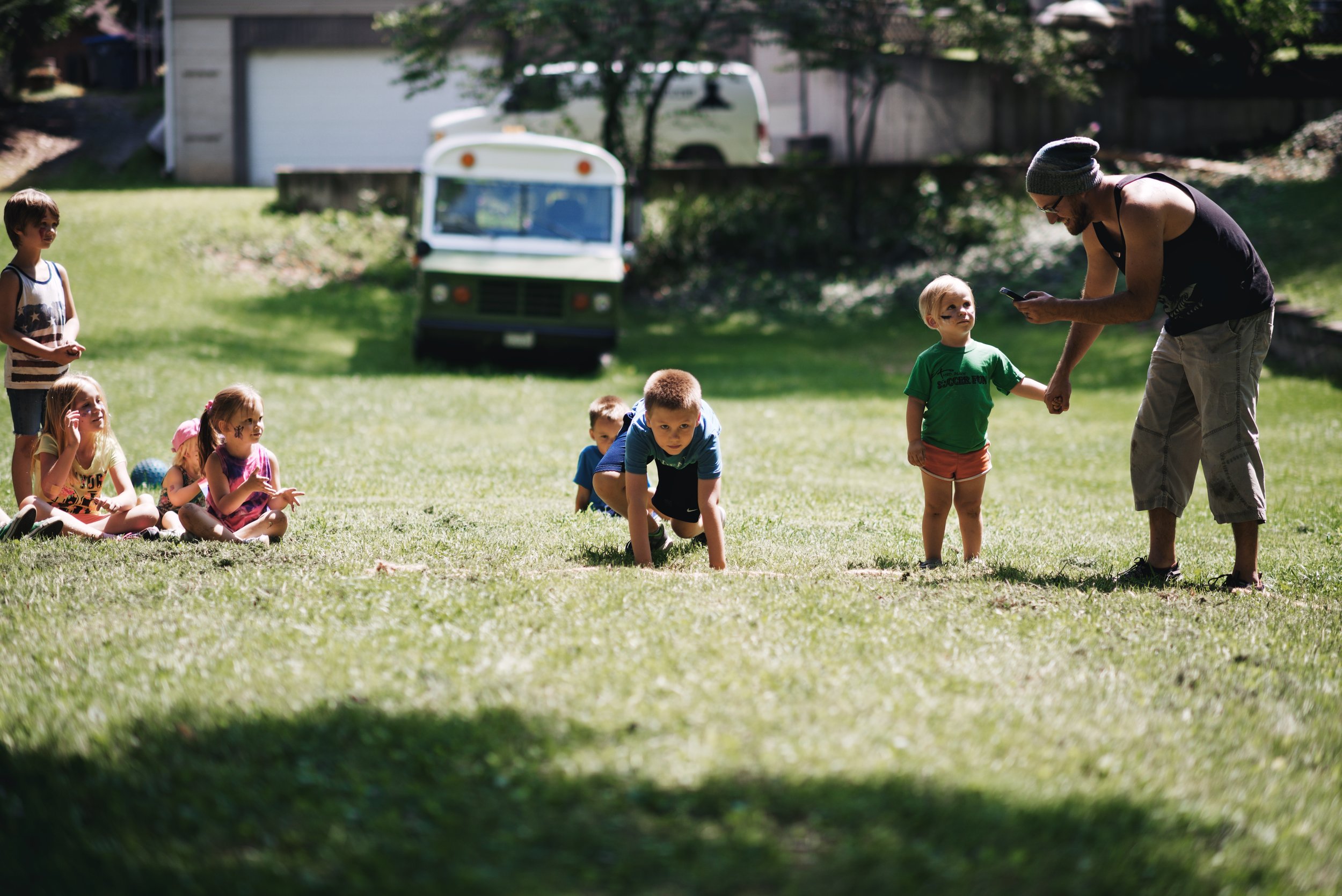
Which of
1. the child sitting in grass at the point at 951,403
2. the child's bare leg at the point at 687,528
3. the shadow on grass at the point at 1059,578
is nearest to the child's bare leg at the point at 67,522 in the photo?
the child's bare leg at the point at 687,528

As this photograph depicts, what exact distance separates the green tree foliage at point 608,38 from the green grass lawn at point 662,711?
521 inches

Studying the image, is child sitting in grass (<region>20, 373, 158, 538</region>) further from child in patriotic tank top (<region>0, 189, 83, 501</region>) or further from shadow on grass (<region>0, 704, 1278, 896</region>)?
shadow on grass (<region>0, 704, 1278, 896</region>)

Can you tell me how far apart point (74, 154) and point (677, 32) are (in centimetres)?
1800

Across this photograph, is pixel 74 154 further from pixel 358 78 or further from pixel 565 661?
pixel 565 661

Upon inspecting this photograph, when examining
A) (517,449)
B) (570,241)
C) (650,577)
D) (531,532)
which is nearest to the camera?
(650,577)

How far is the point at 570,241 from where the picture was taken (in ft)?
51.4

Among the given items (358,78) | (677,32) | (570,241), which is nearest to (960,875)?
(570,241)

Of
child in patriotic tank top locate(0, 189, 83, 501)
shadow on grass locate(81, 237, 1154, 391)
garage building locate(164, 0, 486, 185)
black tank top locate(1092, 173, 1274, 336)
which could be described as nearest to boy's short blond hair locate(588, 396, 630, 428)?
child in patriotic tank top locate(0, 189, 83, 501)

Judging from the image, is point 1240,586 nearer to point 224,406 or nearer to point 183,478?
point 224,406

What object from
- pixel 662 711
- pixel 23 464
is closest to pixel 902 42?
pixel 23 464

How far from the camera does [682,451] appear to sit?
224 inches

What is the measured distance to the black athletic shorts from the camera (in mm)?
5992

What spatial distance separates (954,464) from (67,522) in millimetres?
4521

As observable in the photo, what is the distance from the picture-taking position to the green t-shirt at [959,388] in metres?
5.71
